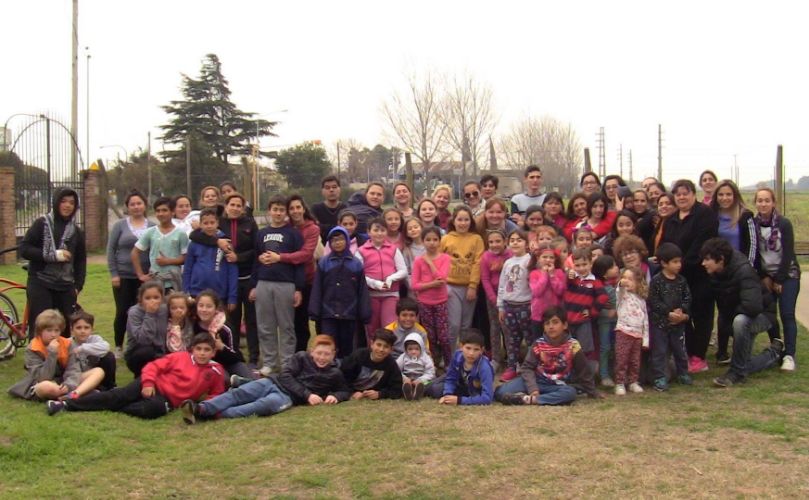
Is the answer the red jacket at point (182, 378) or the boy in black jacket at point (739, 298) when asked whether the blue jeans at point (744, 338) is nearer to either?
the boy in black jacket at point (739, 298)

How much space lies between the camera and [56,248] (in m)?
7.53

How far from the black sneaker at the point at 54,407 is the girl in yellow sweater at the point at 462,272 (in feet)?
11.0

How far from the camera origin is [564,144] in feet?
107

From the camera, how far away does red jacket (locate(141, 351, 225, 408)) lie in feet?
20.4

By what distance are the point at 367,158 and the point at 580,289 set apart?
91.6 ft

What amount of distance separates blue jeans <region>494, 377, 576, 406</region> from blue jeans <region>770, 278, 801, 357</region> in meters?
2.32

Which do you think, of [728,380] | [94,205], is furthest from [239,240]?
[94,205]

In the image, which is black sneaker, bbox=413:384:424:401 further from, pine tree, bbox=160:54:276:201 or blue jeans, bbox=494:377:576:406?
pine tree, bbox=160:54:276:201

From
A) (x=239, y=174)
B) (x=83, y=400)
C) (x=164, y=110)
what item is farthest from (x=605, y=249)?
(x=164, y=110)

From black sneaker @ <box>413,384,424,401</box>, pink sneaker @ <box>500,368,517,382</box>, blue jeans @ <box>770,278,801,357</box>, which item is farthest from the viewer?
blue jeans @ <box>770,278,801,357</box>

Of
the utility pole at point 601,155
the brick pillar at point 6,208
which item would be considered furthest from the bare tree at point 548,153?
the brick pillar at point 6,208

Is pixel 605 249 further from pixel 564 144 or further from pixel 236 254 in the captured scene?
pixel 564 144

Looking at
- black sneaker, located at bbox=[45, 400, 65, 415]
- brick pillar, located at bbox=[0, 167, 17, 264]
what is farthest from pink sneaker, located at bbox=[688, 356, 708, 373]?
brick pillar, located at bbox=[0, 167, 17, 264]

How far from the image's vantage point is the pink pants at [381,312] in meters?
7.49
